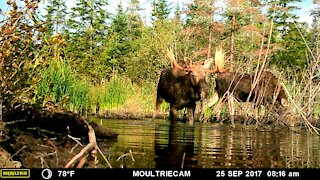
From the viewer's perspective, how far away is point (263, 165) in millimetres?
6281

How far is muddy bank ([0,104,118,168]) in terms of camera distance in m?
5.81

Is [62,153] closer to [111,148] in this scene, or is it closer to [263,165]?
[111,148]

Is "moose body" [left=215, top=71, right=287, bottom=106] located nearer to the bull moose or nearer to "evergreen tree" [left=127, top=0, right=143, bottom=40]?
the bull moose

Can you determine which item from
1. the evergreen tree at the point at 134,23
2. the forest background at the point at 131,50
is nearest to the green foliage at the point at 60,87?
the forest background at the point at 131,50

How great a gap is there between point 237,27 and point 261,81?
2101cm

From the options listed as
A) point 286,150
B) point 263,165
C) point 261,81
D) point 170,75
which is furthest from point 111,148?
point 261,81

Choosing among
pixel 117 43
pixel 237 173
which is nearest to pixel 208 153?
pixel 237 173

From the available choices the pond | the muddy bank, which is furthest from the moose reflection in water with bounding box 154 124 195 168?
the muddy bank
